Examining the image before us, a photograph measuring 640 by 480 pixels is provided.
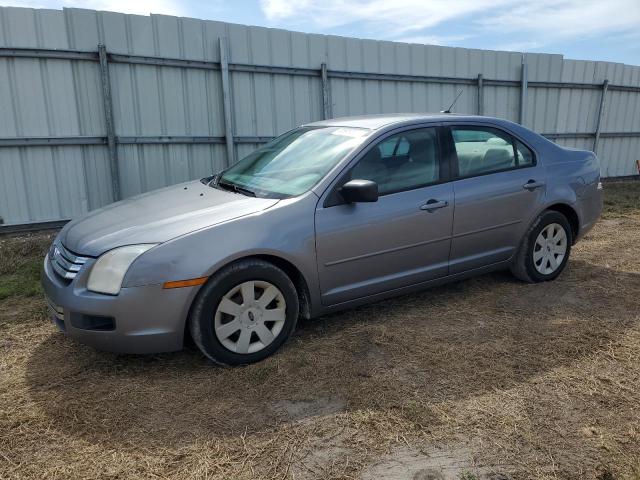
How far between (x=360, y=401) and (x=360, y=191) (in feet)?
4.43

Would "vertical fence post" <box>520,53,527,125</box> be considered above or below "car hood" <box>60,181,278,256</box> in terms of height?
above

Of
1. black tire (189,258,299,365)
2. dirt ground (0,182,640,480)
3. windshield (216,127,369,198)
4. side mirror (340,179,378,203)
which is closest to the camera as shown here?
dirt ground (0,182,640,480)

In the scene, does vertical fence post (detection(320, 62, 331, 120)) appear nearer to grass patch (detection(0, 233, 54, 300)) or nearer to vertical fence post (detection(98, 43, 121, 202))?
vertical fence post (detection(98, 43, 121, 202))

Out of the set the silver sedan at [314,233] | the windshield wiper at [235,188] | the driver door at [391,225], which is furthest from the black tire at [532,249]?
the windshield wiper at [235,188]

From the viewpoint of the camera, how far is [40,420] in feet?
9.05

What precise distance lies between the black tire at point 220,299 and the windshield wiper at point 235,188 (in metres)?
0.61

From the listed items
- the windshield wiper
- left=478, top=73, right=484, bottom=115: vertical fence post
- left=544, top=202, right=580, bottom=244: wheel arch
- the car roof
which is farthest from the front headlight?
left=478, top=73, right=484, bottom=115: vertical fence post

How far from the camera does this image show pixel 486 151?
4422mm

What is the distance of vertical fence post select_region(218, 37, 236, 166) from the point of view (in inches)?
280

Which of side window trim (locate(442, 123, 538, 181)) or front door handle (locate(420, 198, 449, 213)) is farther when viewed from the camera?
side window trim (locate(442, 123, 538, 181))

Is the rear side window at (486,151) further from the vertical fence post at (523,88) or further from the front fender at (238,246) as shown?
the vertical fence post at (523,88)

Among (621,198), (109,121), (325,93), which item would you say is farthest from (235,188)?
(621,198)

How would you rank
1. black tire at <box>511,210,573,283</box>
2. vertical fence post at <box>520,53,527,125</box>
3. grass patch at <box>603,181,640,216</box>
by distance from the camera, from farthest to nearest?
vertical fence post at <box>520,53,527,125</box> → grass patch at <box>603,181,640,216</box> → black tire at <box>511,210,573,283</box>

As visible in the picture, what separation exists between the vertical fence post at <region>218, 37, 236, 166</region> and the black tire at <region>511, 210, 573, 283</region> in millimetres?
4250
